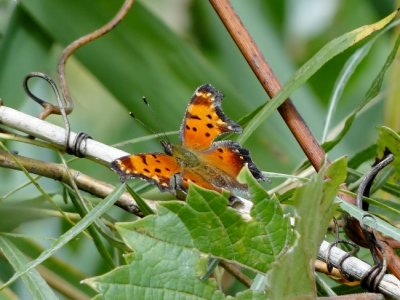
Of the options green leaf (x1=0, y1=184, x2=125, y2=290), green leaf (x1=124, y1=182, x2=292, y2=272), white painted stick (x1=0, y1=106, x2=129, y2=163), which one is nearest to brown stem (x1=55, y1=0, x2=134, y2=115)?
white painted stick (x1=0, y1=106, x2=129, y2=163)

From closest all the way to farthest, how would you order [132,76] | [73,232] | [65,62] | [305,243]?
1. [305,243]
2. [73,232]
3. [65,62]
4. [132,76]

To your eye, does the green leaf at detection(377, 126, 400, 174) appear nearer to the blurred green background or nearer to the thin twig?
the thin twig

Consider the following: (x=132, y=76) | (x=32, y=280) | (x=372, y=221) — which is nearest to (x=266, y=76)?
(x=372, y=221)

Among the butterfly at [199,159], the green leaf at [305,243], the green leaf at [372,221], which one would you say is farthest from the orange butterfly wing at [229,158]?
the green leaf at [305,243]

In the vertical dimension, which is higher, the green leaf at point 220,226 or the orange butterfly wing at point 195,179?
the orange butterfly wing at point 195,179

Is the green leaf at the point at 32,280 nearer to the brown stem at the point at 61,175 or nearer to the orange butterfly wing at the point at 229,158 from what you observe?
the brown stem at the point at 61,175

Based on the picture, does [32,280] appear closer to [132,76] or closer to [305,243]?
[305,243]

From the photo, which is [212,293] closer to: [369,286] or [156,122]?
[369,286]
